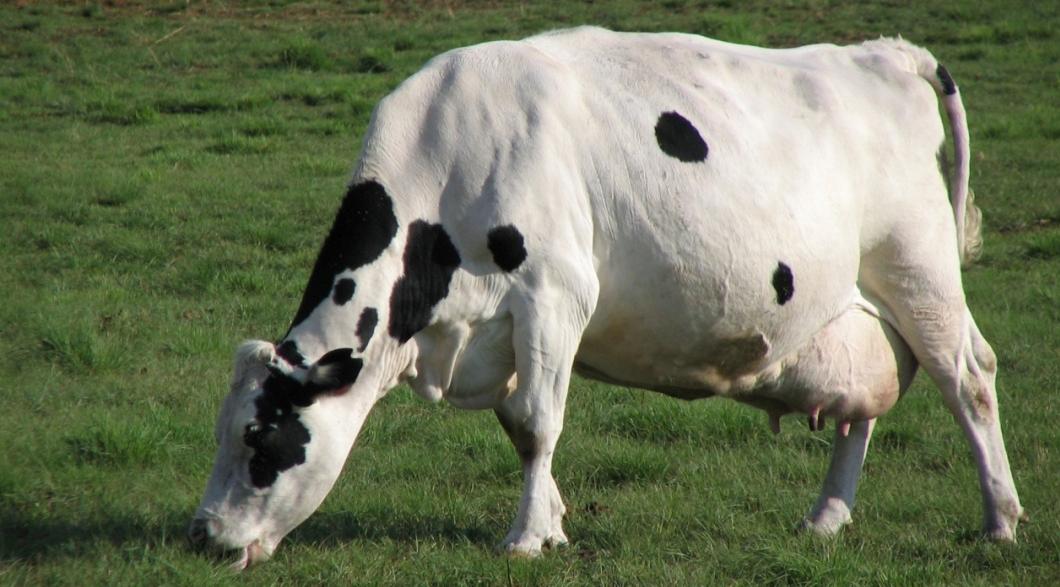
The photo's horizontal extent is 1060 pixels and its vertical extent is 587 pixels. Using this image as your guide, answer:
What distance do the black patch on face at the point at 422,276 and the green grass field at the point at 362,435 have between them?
0.97 m

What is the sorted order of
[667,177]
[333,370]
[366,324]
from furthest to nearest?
1. [667,177]
2. [366,324]
3. [333,370]

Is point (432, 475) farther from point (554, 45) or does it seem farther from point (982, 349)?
point (982, 349)

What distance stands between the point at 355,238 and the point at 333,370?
0.52 metres

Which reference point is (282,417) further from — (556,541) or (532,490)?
(556,541)

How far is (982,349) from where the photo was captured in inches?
246

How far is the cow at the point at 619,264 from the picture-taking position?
16.3 feet

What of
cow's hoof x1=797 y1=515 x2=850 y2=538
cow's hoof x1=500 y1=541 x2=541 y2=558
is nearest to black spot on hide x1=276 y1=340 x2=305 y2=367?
cow's hoof x1=500 y1=541 x2=541 y2=558

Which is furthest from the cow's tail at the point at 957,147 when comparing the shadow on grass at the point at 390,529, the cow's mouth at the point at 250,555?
the cow's mouth at the point at 250,555

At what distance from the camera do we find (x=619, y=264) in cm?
534

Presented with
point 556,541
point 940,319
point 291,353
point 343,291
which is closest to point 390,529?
point 556,541

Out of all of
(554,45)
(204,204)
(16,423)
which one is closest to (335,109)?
(204,204)

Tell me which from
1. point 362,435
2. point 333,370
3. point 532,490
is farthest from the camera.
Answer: point 362,435

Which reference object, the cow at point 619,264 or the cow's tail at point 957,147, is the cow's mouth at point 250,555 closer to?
the cow at point 619,264

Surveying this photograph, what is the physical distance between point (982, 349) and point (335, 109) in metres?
9.86
